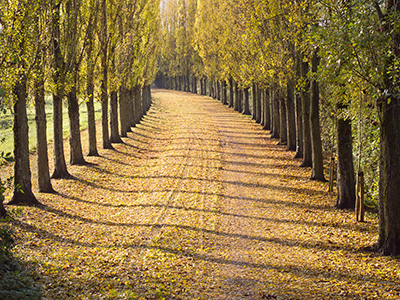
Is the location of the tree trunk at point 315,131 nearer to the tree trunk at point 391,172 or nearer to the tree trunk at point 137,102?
the tree trunk at point 391,172

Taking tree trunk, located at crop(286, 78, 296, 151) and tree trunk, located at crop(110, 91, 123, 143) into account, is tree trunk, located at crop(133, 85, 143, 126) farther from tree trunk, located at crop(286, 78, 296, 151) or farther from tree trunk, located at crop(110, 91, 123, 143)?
tree trunk, located at crop(286, 78, 296, 151)

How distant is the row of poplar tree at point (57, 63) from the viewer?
1123cm

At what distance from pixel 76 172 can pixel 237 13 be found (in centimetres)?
1679

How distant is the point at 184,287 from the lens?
8008mm

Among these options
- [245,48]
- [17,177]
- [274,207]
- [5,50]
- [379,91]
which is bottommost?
[274,207]

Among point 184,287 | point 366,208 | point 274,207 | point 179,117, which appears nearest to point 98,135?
point 179,117

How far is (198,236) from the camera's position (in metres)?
11.2

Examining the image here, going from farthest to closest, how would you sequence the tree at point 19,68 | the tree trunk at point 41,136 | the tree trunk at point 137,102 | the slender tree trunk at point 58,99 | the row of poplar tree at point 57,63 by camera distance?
the tree trunk at point 137,102, the slender tree trunk at point 58,99, the tree trunk at point 41,136, the row of poplar tree at point 57,63, the tree at point 19,68

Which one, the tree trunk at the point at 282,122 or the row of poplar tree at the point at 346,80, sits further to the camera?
the tree trunk at the point at 282,122

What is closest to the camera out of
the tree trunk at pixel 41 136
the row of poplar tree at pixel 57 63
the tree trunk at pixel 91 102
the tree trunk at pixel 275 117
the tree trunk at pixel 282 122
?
the row of poplar tree at pixel 57 63

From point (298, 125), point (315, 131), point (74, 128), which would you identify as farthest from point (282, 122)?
point (74, 128)

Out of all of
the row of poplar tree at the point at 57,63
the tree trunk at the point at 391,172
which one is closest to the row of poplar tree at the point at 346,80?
the tree trunk at the point at 391,172

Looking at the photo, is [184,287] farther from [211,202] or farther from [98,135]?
[98,135]

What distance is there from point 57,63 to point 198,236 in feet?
28.4
